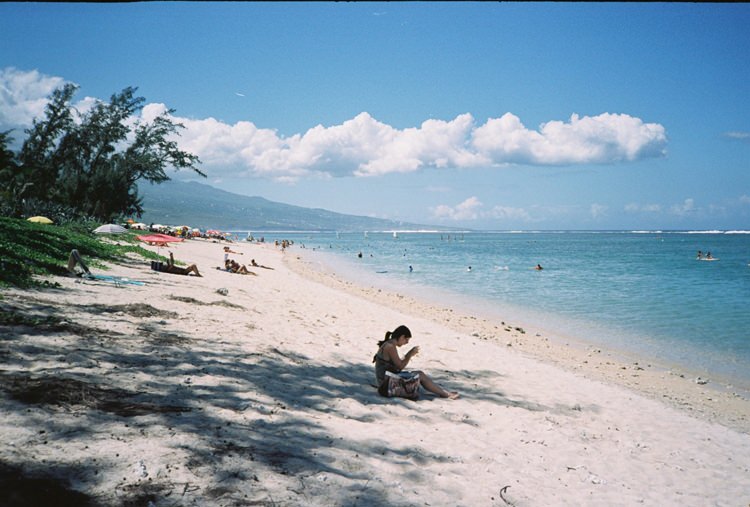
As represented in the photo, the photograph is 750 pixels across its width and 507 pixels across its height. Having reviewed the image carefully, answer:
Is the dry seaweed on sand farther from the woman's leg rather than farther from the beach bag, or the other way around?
the woman's leg

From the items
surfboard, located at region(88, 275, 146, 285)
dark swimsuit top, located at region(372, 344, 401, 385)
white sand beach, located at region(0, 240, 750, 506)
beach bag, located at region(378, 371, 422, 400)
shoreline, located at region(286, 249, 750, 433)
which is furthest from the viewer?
surfboard, located at region(88, 275, 146, 285)

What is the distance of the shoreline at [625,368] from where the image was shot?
9.95 m

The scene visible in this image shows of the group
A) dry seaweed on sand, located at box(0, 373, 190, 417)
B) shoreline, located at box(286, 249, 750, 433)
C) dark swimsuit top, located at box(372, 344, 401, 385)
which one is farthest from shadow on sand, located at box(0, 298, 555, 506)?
shoreline, located at box(286, 249, 750, 433)

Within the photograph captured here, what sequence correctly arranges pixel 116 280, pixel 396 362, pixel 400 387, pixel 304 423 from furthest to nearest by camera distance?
pixel 116 280
pixel 396 362
pixel 400 387
pixel 304 423

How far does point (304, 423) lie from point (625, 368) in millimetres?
10777

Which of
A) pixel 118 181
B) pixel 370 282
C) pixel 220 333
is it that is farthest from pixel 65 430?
pixel 118 181

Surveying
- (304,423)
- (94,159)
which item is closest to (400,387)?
(304,423)

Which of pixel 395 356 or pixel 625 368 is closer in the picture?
pixel 395 356

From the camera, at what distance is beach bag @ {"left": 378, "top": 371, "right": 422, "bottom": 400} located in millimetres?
7715

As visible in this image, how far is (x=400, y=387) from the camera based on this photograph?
7738 millimetres

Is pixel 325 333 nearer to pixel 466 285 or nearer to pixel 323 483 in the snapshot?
pixel 323 483

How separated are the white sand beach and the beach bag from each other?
0.66 ft

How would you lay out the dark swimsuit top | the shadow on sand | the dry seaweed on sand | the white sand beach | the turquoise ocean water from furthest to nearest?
the turquoise ocean water
the dark swimsuit top
the dry seaweed on sand
the white sand beach
the shadow on sand

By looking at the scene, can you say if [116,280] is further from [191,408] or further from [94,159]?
[94,159]
